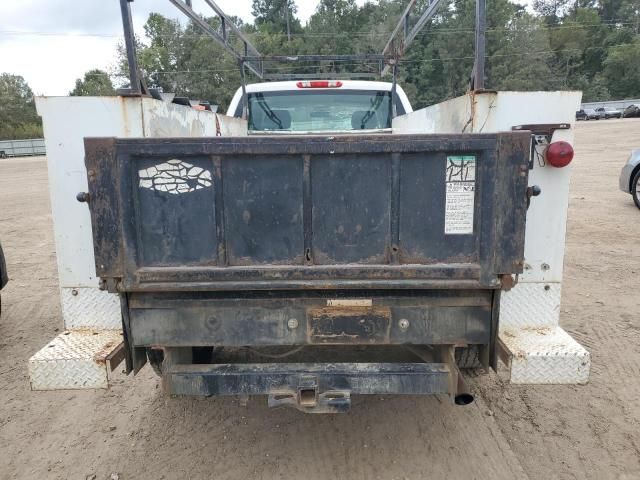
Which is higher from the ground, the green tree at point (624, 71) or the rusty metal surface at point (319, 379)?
the green tree at point (624, 71)

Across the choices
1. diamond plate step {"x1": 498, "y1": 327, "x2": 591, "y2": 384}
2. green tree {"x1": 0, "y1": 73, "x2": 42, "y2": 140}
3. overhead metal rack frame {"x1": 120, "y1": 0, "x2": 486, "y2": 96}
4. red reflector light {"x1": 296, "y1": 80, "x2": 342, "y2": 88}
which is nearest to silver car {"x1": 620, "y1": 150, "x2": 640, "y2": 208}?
overhead metal rack frame {"x1": 120, "y1": 0, "x2": 486, "y2": 96}

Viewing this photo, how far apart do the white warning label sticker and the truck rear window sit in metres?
3.23

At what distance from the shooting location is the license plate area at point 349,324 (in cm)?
228

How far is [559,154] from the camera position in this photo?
2.41 metres

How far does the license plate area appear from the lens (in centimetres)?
228

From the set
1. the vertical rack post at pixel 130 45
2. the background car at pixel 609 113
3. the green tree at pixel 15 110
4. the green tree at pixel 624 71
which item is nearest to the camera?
the vertical rack post at pixel 130 45

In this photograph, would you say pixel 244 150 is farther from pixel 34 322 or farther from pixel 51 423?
pixel 34 322

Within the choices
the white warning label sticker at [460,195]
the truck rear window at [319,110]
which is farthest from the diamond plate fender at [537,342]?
the truck rear window at [319,110]

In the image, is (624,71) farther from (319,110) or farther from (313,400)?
(313,400)

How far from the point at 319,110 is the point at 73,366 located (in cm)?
369

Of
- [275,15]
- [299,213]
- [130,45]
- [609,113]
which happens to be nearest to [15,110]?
[275,15]

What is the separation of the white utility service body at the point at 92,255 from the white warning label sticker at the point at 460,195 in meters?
0.49

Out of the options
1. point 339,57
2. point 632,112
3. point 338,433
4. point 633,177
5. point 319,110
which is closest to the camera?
point 338,433

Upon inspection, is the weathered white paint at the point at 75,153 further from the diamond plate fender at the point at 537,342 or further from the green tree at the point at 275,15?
the green tree at the point at 275,15
